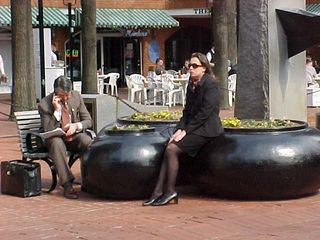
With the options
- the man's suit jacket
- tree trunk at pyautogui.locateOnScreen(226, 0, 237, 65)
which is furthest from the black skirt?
tree trunk at pyautogui.locateOnScreen(226, 0, 237, 65)

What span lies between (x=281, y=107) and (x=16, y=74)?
970 centimetres

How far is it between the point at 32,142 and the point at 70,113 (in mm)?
629

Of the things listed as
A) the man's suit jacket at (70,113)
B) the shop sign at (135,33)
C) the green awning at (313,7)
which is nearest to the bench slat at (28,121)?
the man's suit jacket at (70,113)

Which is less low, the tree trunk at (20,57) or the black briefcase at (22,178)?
the tree trunk at (20,57)

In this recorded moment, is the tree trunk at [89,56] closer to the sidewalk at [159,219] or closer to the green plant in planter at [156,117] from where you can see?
the green plant in planter at [156,117]

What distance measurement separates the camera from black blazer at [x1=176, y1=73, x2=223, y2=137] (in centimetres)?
887

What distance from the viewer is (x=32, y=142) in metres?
10.0

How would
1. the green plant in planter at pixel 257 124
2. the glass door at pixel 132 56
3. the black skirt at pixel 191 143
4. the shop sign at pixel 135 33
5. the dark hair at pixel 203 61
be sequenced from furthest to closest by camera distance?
the glass door at pixel 132 56
the shop sign at pixel 135 33
the green plant in planter at pixel 257 124
the dark hair at pixel 203 61
the black skirt at pixel 191 143

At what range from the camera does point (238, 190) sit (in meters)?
8.74

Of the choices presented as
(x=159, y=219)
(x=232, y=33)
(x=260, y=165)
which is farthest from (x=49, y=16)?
(x=159, y=219)

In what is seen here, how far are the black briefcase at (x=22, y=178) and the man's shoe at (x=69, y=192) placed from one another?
364 mm

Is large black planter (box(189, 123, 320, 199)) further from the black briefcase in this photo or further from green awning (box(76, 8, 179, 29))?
green awning (box(76, 8, 179, 29))

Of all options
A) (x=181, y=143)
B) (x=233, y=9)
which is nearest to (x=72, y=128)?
(x=181, y=143)

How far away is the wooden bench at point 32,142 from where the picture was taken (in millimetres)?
9758
